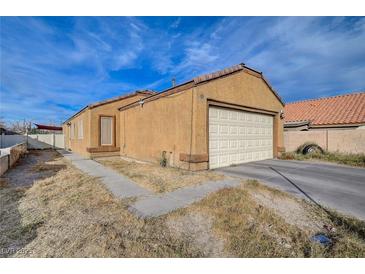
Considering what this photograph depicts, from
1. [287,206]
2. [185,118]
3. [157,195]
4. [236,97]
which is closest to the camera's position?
[287,206]

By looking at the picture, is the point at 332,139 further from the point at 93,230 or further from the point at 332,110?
the point at 93,230

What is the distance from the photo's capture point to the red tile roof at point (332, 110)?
529 inches

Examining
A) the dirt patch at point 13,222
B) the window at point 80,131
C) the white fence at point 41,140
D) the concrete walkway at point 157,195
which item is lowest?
the dirt patch at point 13,222

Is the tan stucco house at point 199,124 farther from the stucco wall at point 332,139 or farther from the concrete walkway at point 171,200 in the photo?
the concrete walkway at point 171,200

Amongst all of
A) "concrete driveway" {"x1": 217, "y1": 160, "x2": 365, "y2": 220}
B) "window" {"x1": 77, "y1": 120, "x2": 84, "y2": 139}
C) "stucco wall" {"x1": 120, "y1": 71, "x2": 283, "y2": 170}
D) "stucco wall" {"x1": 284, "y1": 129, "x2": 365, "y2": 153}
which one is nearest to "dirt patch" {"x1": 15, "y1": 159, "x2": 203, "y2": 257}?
"concrete driveway" {"x1": 217, "y1": 160, "x2": 365, "y2": 220}

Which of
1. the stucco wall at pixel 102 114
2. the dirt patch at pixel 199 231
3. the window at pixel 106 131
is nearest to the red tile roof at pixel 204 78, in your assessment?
the stucco wall at pixel 102 114

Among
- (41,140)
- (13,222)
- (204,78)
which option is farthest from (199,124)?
(41,140)

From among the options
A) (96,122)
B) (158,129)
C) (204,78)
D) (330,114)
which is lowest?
(158,129)

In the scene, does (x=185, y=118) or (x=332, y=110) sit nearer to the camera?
(x=185, y=118)

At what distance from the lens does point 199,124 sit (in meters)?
7.36

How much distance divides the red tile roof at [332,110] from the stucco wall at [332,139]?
98.7 inches

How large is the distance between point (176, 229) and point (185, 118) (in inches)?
205
